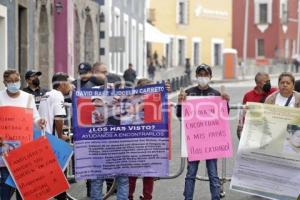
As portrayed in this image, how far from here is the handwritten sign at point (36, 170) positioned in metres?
9.34

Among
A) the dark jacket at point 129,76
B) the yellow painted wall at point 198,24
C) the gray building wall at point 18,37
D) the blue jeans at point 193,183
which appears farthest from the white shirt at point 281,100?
the yellow painted wall at point 198,24

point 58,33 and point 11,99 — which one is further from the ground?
point 58,33

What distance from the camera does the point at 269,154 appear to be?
9.86 meters

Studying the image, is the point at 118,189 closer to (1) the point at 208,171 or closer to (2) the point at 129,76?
(1) the point at 208,171

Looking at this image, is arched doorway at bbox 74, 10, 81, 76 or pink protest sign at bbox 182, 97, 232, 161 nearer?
pink protest sign at bbox 182, 97, 232, 161

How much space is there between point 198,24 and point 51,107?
6254 cm

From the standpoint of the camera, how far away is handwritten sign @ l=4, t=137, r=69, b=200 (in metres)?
9.34

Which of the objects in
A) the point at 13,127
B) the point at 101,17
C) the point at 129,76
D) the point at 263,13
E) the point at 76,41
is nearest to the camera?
the point at 13,127

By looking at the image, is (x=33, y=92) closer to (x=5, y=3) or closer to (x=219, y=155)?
(x=219, y=155)

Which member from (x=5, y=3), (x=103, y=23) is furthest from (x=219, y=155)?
(x=103, y=23)

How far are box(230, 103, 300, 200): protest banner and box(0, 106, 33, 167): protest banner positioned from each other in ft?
8.08

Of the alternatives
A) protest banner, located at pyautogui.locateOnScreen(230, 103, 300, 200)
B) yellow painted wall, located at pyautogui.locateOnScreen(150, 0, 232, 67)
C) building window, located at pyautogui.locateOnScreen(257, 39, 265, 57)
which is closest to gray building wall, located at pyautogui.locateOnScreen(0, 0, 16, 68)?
protest banner, located at pyautogui.locateOnScreen(230, 103, 300, 200)

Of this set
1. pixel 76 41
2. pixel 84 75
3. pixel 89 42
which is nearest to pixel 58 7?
pixel 76 41

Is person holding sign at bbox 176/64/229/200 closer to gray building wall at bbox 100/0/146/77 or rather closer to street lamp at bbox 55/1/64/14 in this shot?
street lamp at bbox 55/1/64/14
